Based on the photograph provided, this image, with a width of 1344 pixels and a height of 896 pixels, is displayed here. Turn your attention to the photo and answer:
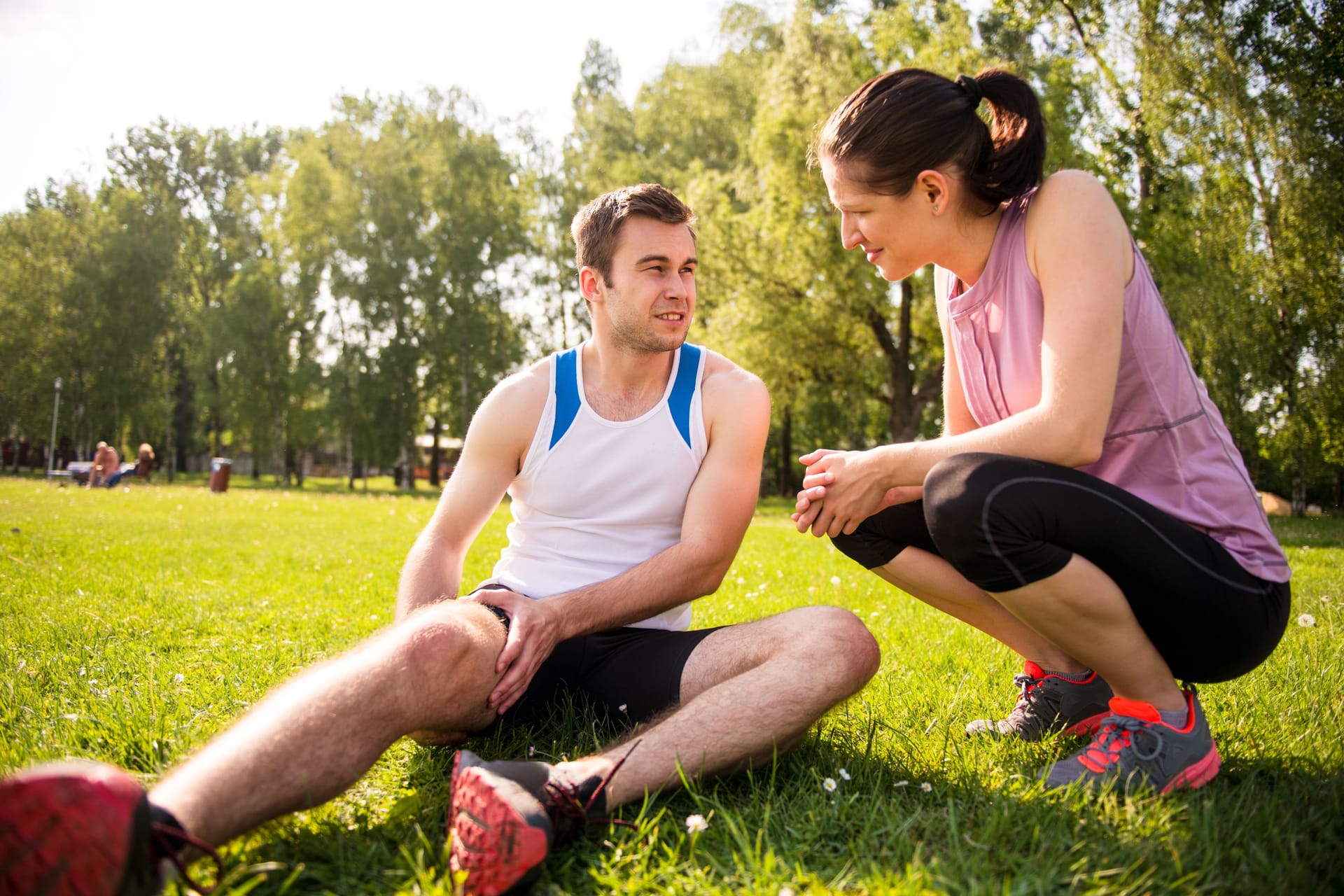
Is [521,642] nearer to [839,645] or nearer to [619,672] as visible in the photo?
[619,672]

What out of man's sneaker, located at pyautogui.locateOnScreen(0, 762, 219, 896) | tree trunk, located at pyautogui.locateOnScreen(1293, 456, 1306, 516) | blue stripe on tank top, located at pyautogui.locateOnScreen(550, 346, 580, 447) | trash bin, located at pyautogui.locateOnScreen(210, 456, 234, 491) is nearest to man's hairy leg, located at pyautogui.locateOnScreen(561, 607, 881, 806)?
man's sneaker, located at pyautogui.locateOnScreen(0, 762, 219, 896)

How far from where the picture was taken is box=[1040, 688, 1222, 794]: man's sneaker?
2.28 m

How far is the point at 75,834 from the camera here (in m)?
1.46

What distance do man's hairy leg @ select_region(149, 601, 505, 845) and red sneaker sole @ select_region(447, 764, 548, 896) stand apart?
14.1 inches

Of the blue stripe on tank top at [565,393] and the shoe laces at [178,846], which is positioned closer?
the shoe laces at [178,846]

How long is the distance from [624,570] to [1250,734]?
2.18 meters

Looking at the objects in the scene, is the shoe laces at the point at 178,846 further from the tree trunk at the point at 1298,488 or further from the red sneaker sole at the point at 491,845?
the tree trunk at the point at 1298,488

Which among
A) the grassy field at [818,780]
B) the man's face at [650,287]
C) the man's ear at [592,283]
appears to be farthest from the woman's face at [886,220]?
the grassy field at [818,780]

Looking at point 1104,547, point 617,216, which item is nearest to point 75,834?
point 1104,547

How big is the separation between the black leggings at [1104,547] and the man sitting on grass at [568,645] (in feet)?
1.52

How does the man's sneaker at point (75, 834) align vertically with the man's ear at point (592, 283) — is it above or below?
below

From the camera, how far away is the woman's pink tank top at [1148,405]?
2.46 m

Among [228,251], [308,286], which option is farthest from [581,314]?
[228,251]

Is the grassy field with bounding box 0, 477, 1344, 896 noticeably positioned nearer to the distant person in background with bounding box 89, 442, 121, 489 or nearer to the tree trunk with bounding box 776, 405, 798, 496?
the distant person in background with bounding box 89, 442, 121, 489
